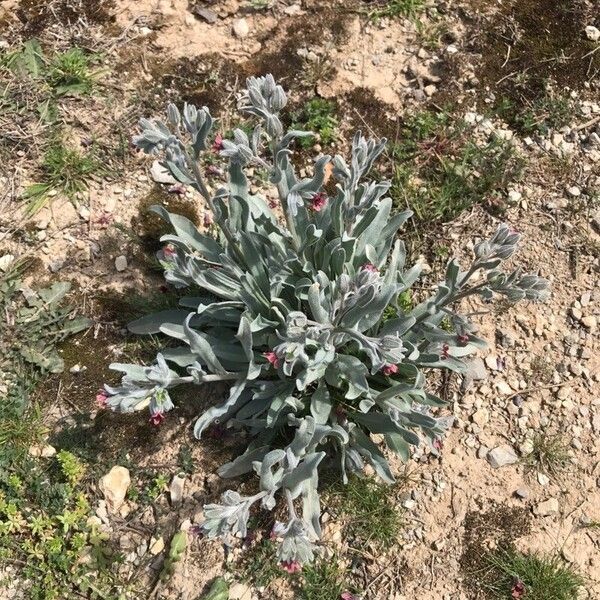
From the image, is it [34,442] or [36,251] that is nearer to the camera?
[34,442]

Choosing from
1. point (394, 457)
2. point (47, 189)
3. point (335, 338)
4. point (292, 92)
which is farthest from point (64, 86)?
point (394, 457)

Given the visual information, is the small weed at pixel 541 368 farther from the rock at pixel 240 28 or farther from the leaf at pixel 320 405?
the rock at pixel 240 28

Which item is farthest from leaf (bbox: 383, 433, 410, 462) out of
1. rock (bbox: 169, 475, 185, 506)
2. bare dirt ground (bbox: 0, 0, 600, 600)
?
rock (bbox: 169, 475, 185, 506)

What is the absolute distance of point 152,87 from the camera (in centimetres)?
474

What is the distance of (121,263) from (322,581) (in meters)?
2.28

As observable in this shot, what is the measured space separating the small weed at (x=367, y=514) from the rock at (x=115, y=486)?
121 centimetres

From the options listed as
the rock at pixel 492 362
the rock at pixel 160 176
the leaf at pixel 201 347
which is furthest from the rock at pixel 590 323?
the rock at pixel 160 176

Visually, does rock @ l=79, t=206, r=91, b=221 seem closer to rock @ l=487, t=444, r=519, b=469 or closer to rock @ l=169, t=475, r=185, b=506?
rock @ l=169, t=475, r=185, b=506

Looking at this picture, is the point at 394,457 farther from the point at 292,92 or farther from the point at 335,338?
the point at 292,92

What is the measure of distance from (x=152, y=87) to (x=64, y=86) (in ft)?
2.02

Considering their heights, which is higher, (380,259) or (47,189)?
(380,259)

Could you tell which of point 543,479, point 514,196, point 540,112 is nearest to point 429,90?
point 540,112

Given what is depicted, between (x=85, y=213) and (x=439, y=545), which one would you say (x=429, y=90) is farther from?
(x=439, y=545)

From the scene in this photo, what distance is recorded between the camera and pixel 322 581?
3615 millimetres
